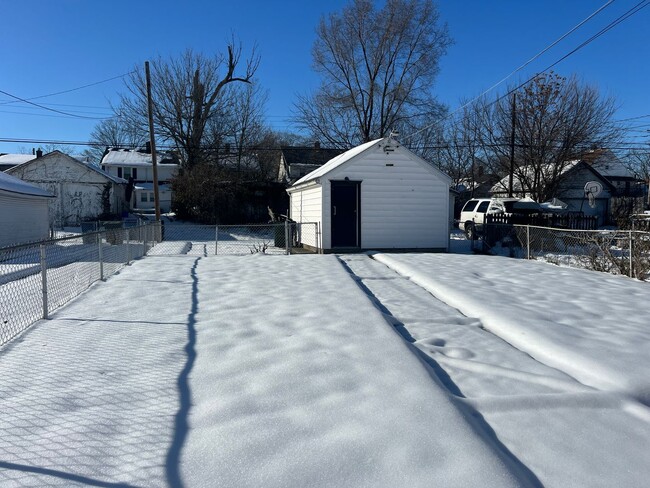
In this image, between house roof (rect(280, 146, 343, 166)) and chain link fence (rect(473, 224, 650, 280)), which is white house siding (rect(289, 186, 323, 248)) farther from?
house roof (rect(280, 146, 343, 166))

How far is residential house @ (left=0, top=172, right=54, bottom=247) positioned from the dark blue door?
1119 centimetres

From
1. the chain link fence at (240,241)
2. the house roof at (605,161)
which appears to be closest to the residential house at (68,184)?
the chain link fence at (240,241)

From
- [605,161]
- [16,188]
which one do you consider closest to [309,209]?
[16,188]

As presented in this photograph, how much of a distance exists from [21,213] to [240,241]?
27.9 feet

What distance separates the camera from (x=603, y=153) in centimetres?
2917

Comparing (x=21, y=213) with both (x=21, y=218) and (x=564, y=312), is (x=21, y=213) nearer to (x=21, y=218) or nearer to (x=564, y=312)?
(x=21, y=218)

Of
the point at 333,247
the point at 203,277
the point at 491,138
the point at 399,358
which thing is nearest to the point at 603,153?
the point at 491,138

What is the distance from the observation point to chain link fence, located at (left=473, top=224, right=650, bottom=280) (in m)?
9.55

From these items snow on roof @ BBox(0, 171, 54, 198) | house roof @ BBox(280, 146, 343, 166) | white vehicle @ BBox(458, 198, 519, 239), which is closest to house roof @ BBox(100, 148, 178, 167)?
house roof @ BBox(280, 146, 343, 166)

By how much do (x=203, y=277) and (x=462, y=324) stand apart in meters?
5.47

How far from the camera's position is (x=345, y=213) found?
1555 centimetres

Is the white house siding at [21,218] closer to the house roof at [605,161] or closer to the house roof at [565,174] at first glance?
the house roof at [565,174]

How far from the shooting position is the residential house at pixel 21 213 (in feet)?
56.4

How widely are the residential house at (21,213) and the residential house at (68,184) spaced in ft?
30.3
